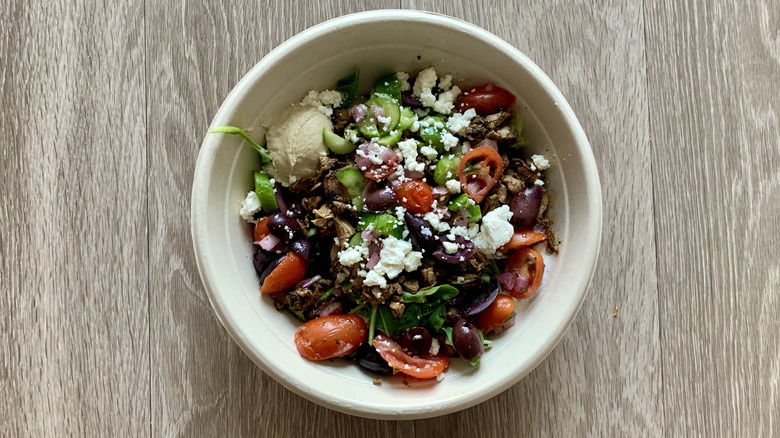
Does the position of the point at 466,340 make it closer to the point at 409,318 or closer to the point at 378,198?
the point at 409,318

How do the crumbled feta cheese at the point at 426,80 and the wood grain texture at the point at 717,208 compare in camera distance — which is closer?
the crumbled feta cheese at the point at 426,80

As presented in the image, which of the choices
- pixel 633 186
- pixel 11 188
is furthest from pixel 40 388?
pixel 633 186

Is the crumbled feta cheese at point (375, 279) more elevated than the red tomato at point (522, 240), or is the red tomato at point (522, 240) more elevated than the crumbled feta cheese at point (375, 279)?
the red tomato at point (522, 240)

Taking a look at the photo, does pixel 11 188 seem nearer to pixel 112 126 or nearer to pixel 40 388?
pixel 112 126

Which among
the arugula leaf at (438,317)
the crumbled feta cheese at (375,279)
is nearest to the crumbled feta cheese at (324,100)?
the crumbled feta cheese at (375,279)

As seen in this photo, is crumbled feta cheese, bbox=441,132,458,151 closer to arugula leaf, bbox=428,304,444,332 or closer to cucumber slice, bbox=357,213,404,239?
cucumber slice, bbox=357,213,404,239

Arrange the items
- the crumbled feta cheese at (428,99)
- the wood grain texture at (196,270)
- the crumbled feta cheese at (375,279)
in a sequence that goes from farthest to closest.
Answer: the wood grain texture at (196,270) → the crumbled feta cheese at (428,99) → the crumbled feta cheese at (375,279)

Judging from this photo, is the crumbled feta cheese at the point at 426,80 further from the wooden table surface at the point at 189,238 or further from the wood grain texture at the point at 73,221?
the wood grain texture at the point at 73,221

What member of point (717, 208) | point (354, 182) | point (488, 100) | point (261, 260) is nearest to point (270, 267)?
point (261, 260)
